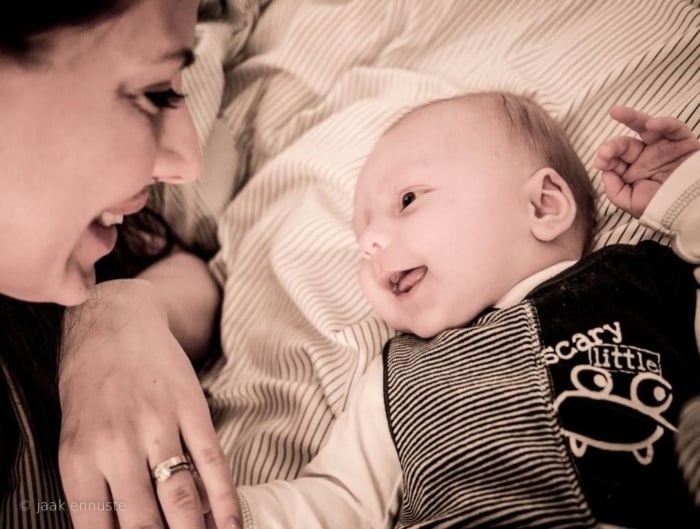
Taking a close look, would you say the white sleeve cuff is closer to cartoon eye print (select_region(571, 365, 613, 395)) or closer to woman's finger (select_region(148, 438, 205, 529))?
cartoon eye print (select_region(571, 365, 613, 395))

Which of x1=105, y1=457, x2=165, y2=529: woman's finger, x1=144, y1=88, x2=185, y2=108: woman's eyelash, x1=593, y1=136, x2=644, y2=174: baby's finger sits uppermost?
x1=144, y1=88, x2=185, y2=108: woman's eyelash

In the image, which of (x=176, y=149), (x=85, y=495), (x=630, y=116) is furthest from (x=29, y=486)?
(x=630, y=116)

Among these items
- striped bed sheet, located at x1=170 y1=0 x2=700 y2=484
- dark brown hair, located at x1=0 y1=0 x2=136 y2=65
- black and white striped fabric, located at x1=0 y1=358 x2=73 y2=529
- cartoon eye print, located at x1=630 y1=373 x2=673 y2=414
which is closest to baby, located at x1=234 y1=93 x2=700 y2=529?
cartoon eye print, located at x1=630 y1=373 x2=673 y2=414

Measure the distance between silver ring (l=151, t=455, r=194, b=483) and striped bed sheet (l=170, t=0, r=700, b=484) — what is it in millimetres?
318

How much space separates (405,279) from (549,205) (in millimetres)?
279

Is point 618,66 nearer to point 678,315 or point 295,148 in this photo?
point 678,315

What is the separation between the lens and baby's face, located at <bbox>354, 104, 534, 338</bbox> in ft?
3.10

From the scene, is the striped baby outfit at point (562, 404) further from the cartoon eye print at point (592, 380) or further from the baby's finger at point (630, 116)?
the baby's finger at point (630, 116)

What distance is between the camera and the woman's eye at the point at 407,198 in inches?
39.9

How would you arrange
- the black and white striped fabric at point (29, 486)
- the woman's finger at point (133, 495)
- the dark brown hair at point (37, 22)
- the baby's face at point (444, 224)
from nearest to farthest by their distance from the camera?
the dark brown hair at point (37, 22)
the woman's finger at point (133, 495)
the black and white striped fabric at point (29, 486)
the baby's face at point (444, 224)

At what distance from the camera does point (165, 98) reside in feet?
2.42

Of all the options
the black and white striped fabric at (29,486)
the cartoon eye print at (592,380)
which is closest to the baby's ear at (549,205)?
the cartoon eye print at (592,380)

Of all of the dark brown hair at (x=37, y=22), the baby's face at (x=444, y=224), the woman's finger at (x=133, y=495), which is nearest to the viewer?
the dark brown hair at (x=37, y=22)

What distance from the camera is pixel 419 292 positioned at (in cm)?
96
